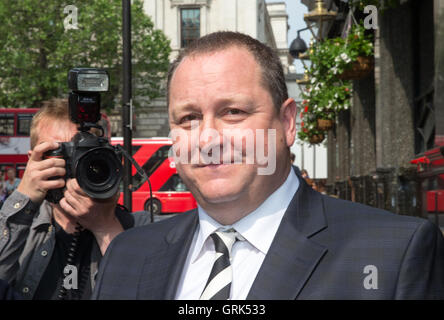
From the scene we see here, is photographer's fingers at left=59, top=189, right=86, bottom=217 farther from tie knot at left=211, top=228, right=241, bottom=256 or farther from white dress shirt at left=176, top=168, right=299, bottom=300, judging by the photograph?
tie knot at left=211, top=228, right=241, bottom=256

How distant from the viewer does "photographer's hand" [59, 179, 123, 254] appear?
283 cm

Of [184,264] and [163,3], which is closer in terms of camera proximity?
[184,264]

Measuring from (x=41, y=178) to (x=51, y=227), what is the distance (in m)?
0.27

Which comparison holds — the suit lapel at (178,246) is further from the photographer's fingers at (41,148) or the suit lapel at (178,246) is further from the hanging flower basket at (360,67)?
the hanging flower basket at (360,67)

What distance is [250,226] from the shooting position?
6.92 ft

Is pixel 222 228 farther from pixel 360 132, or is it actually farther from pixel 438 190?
pixel 360 132

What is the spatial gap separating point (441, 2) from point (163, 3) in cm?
4159

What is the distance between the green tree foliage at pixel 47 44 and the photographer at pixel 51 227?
29348 millimetres

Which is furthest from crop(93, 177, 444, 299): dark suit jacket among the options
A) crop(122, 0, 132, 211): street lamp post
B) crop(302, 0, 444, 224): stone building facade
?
crop(122, 0, 132, 211): street lamp post

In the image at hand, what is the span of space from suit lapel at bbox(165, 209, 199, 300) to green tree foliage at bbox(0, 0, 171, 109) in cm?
3020

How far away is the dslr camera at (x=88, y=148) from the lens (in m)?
2.83

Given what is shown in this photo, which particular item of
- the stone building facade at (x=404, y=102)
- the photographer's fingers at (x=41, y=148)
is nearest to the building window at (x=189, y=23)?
the stone building facade at (x=404, y=102)

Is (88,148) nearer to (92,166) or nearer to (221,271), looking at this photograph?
(92,166)

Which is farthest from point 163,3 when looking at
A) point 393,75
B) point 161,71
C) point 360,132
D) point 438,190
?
point 438,190
